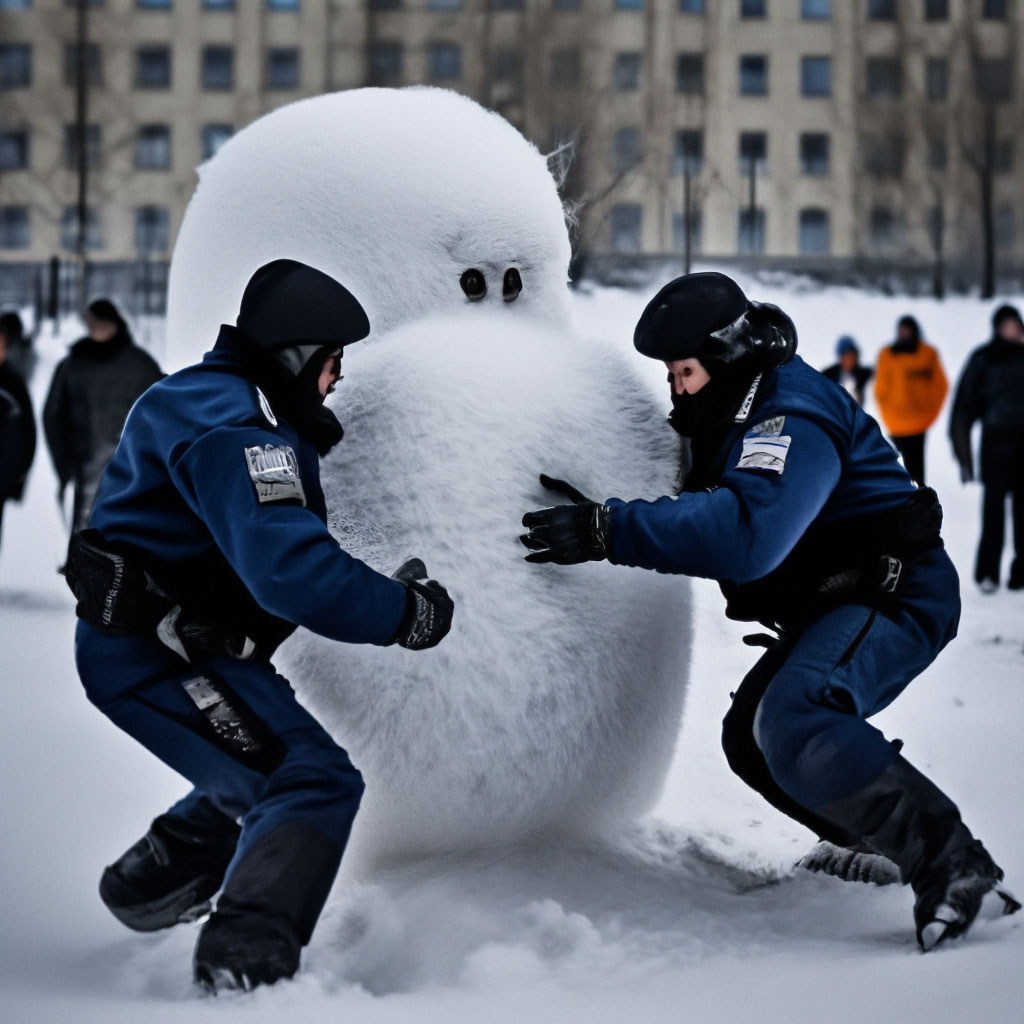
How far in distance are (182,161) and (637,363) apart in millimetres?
23960

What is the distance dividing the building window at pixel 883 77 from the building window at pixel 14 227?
15068mm

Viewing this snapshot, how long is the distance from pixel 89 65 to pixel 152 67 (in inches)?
176

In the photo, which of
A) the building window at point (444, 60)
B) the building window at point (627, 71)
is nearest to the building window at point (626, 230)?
the building window at point (627, 71)

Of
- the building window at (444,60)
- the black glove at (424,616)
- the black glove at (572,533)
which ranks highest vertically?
the building window at (444,60)

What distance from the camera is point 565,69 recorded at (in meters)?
19.1

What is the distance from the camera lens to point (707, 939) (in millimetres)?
2500

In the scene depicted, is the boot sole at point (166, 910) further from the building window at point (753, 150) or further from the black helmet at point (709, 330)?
the building window at point (753, 150)

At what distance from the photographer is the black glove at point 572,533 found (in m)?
2.47

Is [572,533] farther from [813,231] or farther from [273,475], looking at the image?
[813,231]

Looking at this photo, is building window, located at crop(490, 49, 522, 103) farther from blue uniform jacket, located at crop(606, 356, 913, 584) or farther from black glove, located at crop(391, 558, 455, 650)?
black glove, located at crop(391, 558, 455, 650)

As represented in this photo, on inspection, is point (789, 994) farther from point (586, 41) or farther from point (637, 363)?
point (586, 41)

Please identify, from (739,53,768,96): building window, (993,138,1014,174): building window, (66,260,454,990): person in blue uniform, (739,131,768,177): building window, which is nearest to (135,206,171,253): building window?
(739,131,768,177): building window

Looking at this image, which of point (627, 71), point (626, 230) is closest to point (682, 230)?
point (626, 230)

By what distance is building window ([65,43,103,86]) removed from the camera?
21859mm
